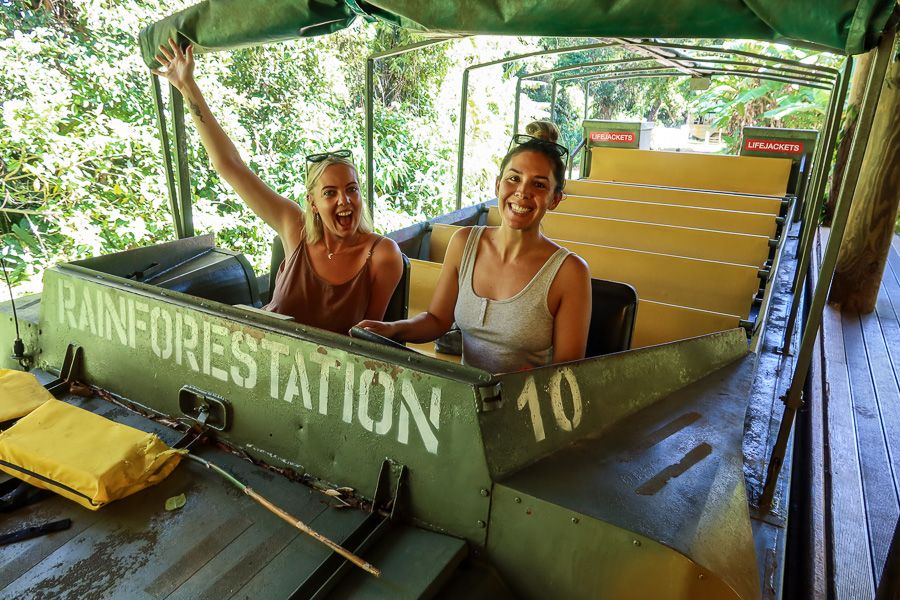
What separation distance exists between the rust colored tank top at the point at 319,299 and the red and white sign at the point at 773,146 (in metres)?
Answer: 6.31

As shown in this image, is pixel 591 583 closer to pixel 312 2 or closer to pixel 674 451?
pixel 674 451

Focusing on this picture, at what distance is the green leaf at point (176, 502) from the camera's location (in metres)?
1.51

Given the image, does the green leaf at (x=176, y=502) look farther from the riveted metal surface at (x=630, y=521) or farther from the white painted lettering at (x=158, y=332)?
the riveted metal surface at (x=630, y=521)

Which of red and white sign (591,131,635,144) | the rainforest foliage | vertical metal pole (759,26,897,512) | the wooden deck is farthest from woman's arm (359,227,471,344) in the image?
red and white sign (591,131,635,144)

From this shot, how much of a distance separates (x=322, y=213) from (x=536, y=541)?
1.55 meters

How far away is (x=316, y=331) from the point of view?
1624mm

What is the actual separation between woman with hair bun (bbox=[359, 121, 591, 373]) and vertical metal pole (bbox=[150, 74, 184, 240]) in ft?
4.96

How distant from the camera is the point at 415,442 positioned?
147 cm

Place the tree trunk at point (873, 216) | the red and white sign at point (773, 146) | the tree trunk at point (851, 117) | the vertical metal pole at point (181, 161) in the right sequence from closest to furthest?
the vertical metal pole at point (181, 161) < the tree trunk at point (873, 216) < the tree trunk at point (851, 117) < the red and white sign at point (773, 146)

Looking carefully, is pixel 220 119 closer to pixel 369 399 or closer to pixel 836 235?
pixel 369 399

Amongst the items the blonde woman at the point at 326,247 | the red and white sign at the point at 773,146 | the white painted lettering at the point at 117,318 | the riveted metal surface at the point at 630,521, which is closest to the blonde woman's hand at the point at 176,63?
the blonde woman at the point at 326,247

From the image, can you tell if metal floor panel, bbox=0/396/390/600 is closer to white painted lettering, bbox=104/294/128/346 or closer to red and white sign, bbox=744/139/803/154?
white painted lettering, bbox=104/294/128/346

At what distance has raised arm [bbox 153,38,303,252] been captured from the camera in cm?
245

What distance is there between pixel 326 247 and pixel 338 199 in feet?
0.71
